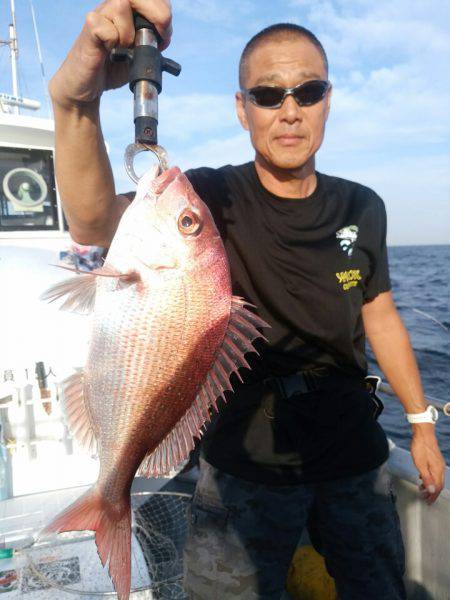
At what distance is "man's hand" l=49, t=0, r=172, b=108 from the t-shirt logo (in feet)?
4.10

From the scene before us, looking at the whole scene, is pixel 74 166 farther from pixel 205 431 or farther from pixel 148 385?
pixel 205 431

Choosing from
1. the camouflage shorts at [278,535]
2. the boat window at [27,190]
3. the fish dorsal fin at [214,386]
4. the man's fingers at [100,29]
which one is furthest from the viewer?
the boat window at [27,190]

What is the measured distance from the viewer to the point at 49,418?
486cm

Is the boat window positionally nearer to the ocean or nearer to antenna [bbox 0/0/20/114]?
antenna [bbox 0/0/20/114]

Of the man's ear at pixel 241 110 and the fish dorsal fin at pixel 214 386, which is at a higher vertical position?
the man's ear at pixel 241 110

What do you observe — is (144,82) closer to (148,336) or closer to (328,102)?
(148,336)

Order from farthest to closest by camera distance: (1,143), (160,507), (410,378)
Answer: (1,143) → (160,507) → (410,378)

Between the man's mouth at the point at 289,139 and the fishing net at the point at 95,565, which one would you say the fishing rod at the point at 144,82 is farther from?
the fishing net at the point at 95,565

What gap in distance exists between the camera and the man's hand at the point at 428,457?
8.76 feet

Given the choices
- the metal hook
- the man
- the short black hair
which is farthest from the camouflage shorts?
the short black hair

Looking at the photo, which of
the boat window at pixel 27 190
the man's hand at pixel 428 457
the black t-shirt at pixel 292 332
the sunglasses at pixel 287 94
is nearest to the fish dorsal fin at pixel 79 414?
the black t-shirt at pixel 292 332

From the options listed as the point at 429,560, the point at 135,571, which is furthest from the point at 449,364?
the point at 135,571

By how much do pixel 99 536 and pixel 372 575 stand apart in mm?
1447

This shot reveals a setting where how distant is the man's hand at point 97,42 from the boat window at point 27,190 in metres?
4.98
